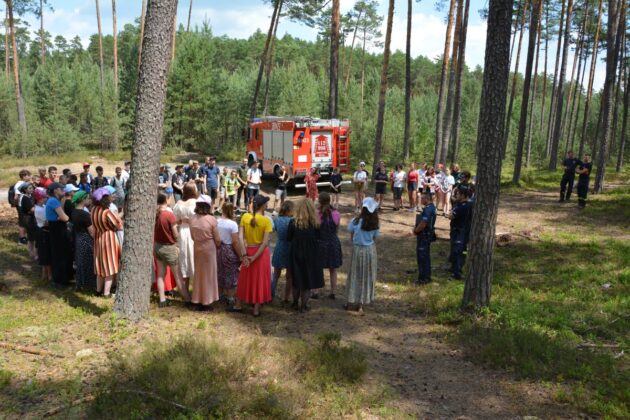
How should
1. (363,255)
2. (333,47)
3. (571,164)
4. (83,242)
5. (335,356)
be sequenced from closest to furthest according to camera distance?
(335,356) → (363,255) → (83,242) → (571,164) → (333,47)

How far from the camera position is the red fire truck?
18.5 m

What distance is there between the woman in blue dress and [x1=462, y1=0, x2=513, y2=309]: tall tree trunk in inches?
110

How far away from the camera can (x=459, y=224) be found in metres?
9.06

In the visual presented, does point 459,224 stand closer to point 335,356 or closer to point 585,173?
point 335,356

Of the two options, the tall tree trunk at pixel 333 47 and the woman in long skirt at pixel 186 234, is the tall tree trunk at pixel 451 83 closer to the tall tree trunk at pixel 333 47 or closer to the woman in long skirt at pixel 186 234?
the tall tree trunk at pixel 333 47

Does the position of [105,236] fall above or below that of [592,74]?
below

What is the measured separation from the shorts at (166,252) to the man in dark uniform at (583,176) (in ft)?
46.0

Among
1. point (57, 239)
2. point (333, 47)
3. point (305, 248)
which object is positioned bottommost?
point (57, 239)

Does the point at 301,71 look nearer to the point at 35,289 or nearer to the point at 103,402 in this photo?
the point at 35,289

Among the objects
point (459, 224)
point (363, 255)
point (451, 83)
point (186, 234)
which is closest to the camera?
point (363, 255)

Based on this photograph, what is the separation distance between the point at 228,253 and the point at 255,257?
665 millimetres

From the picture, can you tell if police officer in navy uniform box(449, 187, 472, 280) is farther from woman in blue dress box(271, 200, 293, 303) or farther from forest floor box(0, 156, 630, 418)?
woman in blue dress box(271, 200, 293, 303)

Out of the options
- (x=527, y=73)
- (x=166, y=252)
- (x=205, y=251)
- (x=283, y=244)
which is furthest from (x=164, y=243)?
(x=527, y=73)

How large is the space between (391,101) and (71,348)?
156 ft
